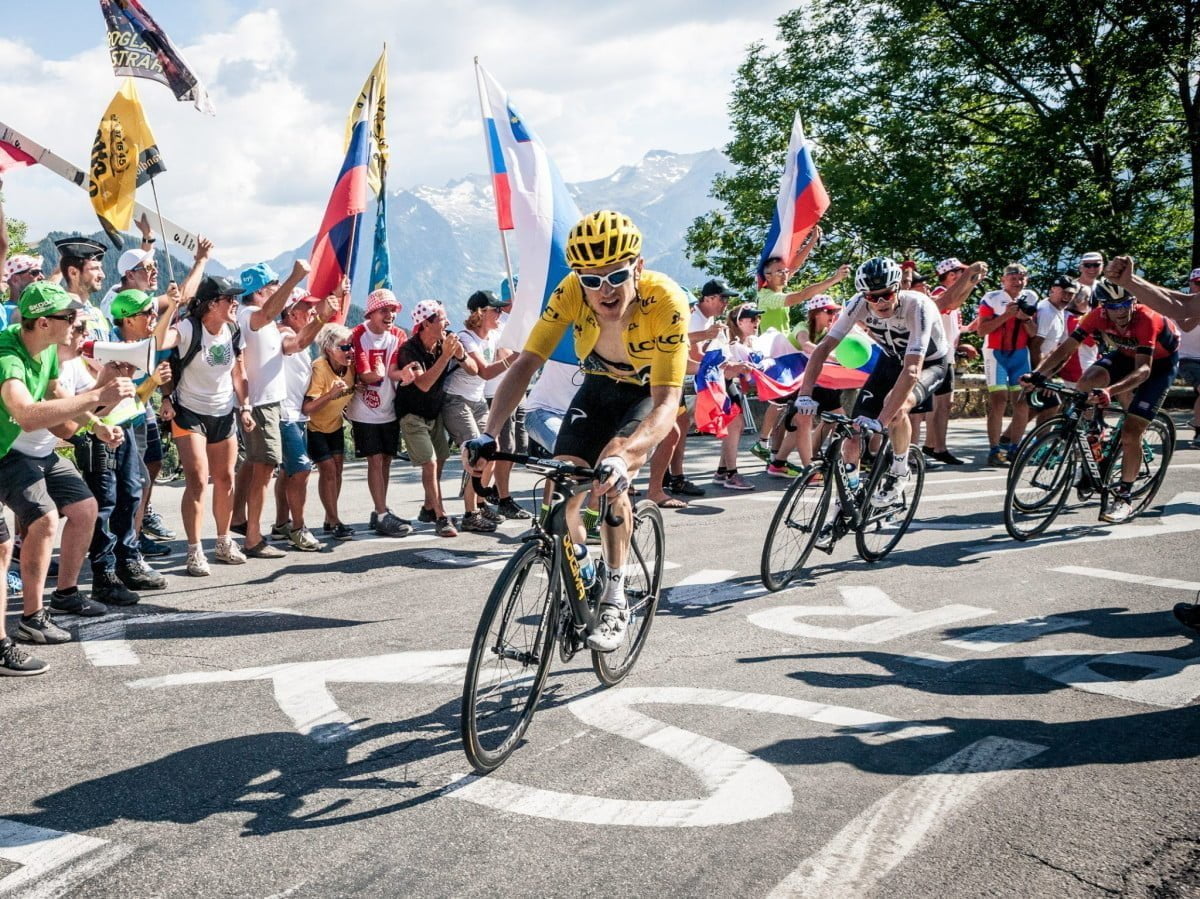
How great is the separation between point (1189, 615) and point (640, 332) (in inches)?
137

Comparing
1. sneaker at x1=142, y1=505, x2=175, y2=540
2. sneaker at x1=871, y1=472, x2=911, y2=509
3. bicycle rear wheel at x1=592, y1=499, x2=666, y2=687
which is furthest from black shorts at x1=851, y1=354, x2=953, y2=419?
sneaker at x1=142, y1=505, x2=175, y2=540

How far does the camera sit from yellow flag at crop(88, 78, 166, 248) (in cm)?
954

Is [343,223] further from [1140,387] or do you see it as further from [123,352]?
[1140,387]

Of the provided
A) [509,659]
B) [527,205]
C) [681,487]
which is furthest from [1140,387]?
[509,659]

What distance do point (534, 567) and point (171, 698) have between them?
2.04 meters

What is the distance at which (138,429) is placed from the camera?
7.12 m

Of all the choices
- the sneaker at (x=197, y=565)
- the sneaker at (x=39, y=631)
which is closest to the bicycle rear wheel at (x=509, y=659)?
the sneaker at (x=39, y=631)

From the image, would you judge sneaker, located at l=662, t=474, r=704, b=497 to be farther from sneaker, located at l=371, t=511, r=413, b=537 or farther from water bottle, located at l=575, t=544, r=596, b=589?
water bottle, located at l=575, t=544, r=596, b=589

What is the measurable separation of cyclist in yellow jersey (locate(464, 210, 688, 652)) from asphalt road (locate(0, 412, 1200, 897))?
87 centimetres

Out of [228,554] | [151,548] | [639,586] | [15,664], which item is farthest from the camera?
[151,548]

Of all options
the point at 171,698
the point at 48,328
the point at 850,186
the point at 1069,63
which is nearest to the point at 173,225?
the point at 48,328

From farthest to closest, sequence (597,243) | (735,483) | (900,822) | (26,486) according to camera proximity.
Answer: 1. (735,483)
2. (26,486)
3. (597,243)
4. (900,822)

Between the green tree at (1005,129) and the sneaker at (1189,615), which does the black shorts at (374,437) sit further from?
the green tree at (1005,129)

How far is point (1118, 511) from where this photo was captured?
28.7 feet
